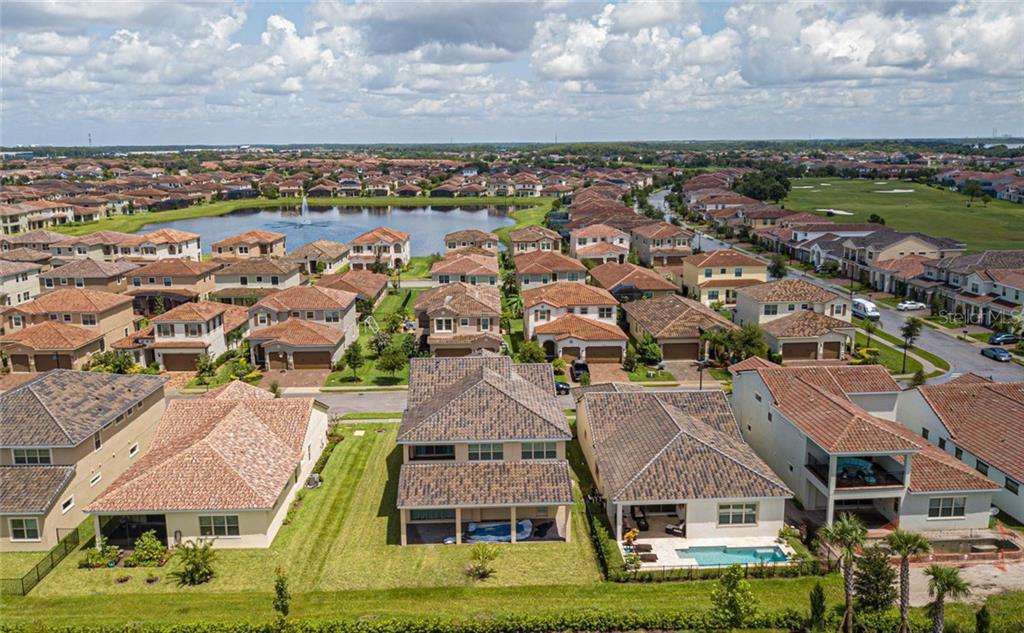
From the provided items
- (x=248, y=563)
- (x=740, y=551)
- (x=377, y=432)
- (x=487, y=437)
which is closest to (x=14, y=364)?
(x=377, y=432)

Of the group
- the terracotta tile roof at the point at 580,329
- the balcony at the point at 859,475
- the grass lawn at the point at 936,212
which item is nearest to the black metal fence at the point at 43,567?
the balcony at the point at 859,475

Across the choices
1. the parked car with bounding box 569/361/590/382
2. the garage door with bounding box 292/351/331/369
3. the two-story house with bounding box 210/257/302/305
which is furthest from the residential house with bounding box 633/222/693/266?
the garage door with bounding box 292/351/331/369

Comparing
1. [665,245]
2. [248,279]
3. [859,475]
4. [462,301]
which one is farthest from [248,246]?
[859,475]

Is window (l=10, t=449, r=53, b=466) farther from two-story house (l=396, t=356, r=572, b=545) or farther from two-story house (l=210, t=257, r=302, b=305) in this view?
two-story house (l=210, t=257, r=302, b=305)

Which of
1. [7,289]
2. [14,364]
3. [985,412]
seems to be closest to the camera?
[985,412]

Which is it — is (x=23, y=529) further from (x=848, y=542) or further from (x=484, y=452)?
(x=848, y=542)

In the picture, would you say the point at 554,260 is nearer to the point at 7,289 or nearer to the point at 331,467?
the point at 331,467
